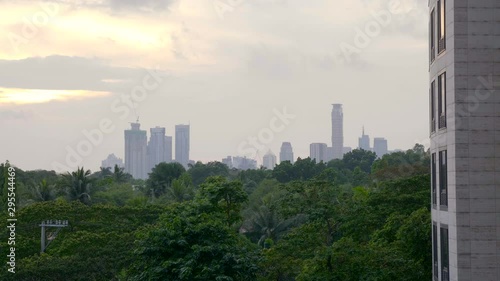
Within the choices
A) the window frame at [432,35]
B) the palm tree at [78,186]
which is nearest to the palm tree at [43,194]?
the palm tree at [78,186]

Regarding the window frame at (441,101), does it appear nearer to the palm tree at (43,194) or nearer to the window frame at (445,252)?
the window frame at (445,252)

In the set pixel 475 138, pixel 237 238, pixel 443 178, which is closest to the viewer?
pixel 475 138

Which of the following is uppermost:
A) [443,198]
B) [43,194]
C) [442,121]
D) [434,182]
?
[442,121]

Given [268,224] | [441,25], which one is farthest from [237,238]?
[268,224]

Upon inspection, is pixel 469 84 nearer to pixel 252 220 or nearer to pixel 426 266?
pixel 426 266

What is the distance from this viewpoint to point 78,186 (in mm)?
49250

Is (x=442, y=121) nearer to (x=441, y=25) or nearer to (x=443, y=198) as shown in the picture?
(x=443, y=198)

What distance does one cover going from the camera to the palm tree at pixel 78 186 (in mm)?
48969

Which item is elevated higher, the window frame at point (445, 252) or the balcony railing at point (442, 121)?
the balcony railing at point (442, 121)

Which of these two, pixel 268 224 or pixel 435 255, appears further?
pixel 268 224

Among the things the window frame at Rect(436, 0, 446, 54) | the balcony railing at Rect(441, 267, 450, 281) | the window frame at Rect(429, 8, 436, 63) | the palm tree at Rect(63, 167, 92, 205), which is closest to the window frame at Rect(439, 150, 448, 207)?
the balcony railing at Rect(441, 267, 450, 281)

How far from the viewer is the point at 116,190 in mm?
65688

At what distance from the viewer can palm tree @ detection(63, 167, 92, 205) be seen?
4897 centimetres

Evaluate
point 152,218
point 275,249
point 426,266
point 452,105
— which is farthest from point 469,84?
point 152,218
